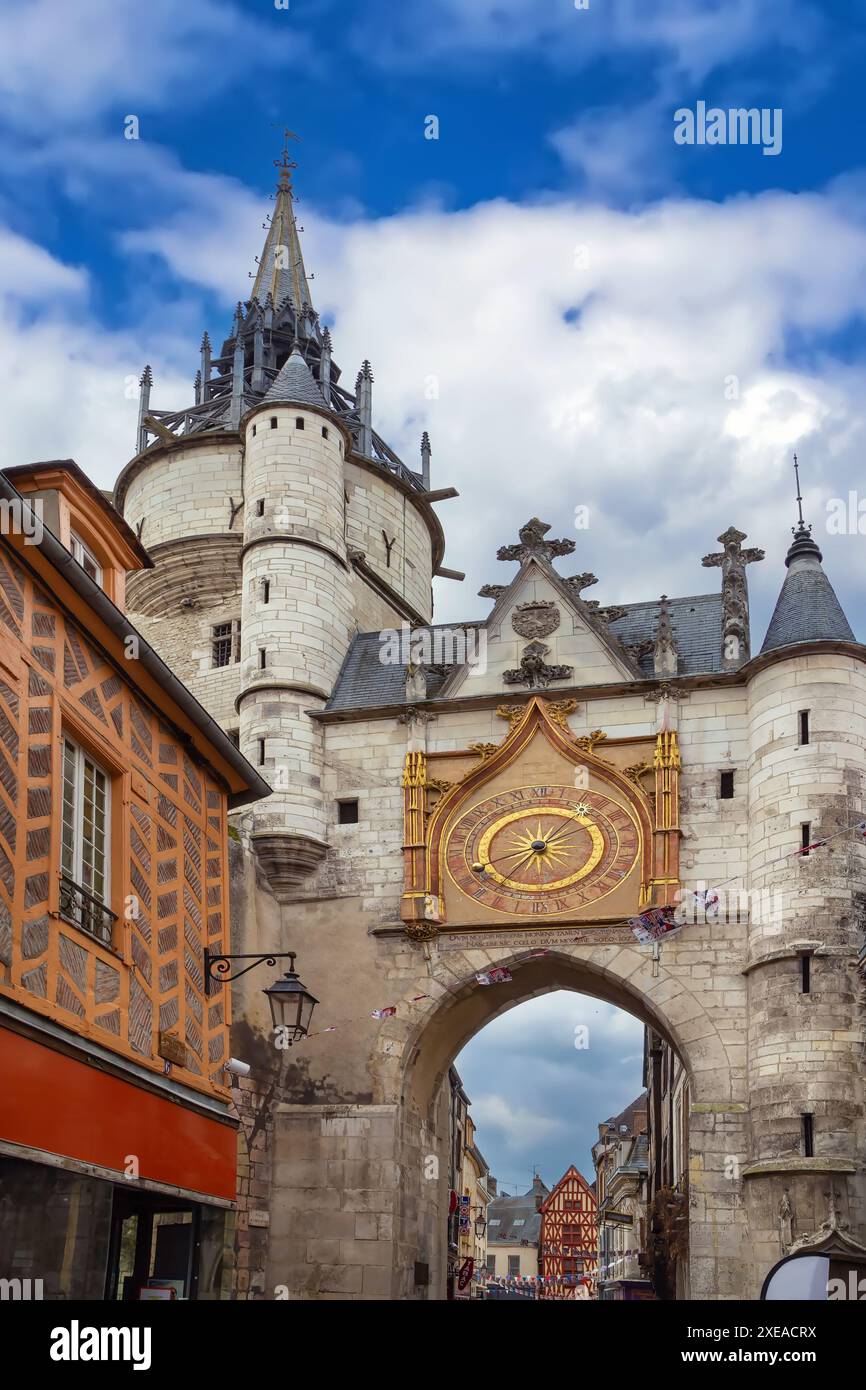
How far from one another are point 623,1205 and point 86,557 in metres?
42.6

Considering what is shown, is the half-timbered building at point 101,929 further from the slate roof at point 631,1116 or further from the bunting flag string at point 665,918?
the slate roof at point 631,1116

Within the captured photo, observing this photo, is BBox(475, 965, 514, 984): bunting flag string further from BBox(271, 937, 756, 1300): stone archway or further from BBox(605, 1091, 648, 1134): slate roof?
BBox(605, 1091, 648, 1134): slate roof

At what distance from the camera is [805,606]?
23562 millimetres

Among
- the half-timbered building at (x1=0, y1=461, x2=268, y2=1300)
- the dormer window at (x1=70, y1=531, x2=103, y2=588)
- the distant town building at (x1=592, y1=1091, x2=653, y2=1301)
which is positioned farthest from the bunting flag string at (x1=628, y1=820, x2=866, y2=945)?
the distant town building at (x1=592, y1=1091, x2=653, y2=1301)

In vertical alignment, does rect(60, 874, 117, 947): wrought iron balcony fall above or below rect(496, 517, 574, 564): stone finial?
below

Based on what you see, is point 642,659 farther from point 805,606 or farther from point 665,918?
point 665,918

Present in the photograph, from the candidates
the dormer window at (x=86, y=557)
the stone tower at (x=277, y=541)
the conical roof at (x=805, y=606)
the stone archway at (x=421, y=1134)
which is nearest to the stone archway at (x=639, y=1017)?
the stone archway at (x=421, y=1134)

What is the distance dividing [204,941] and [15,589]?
466 cm

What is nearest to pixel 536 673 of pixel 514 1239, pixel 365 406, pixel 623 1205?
pixel 365 406

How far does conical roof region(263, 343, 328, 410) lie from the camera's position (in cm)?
2777

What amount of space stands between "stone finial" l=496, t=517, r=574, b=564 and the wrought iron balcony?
14704 millimetres
